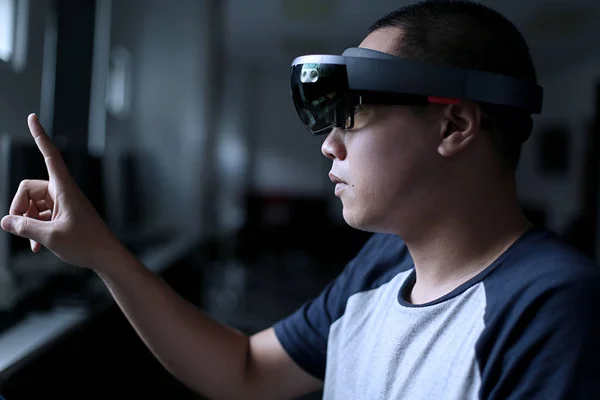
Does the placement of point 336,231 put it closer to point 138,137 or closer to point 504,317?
point 138,137

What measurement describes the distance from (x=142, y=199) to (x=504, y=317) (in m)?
3.79

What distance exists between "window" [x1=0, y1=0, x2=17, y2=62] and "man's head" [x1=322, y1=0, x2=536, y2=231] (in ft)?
4.22

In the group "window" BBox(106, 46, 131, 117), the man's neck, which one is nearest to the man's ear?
the man's neck

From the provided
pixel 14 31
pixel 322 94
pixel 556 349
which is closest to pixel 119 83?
pixel 14 31

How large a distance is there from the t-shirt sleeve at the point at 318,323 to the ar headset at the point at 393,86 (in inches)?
13.6

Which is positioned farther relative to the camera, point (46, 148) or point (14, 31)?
point (14, 31)

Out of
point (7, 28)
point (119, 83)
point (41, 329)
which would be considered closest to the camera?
point (41, 329)

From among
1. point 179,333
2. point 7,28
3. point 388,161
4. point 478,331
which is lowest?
point 179,333

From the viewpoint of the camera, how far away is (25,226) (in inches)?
37.4

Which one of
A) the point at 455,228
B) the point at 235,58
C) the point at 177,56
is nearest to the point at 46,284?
the point at 455,228

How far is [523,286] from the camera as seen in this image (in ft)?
2.64

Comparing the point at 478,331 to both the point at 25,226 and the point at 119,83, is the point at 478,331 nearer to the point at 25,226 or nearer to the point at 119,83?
the point at 25,226

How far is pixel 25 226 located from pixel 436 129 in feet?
2.27

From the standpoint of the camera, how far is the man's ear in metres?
0.93
